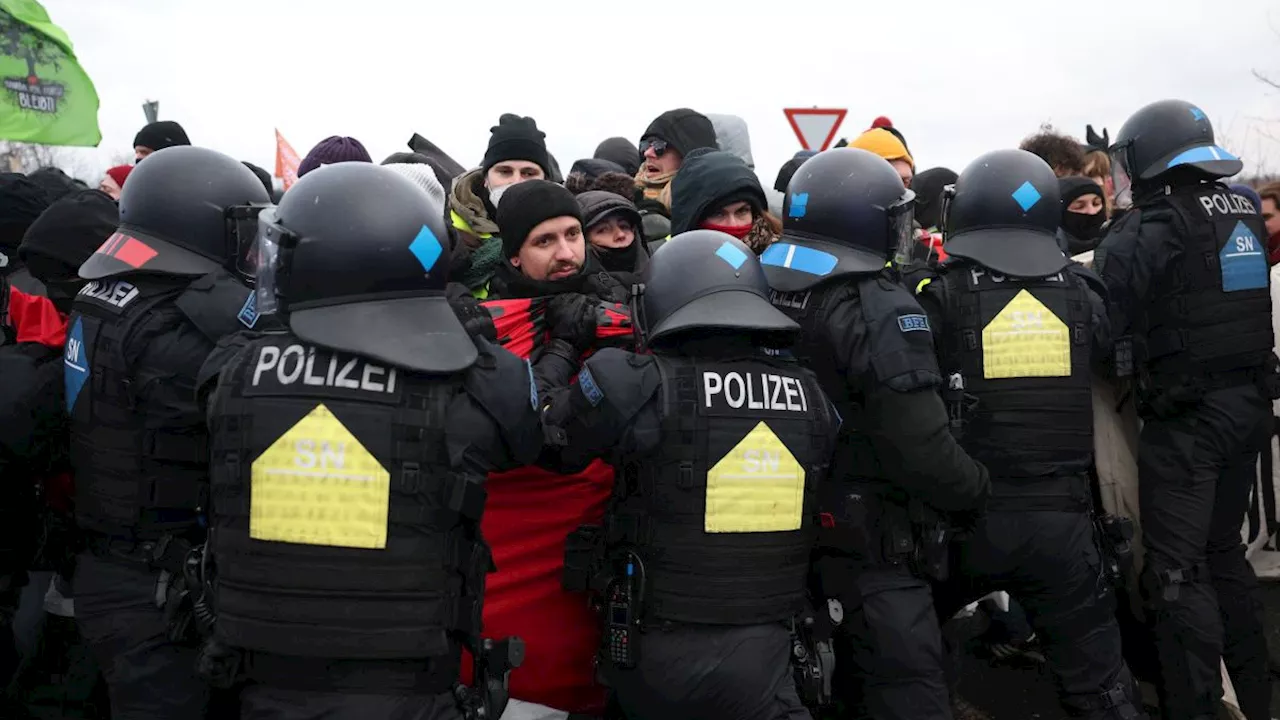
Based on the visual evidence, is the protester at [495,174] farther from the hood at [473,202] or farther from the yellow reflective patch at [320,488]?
the yellow reflective patch at [320,488]

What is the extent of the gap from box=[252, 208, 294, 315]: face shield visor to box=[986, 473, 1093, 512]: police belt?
9.59 ft

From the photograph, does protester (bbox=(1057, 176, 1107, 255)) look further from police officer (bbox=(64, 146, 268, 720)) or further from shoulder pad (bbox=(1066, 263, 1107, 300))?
police officer (bbox=(64, 146, 268, 720))

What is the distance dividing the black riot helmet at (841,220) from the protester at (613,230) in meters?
0.70

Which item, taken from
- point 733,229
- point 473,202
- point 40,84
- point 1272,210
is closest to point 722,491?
point 733,229

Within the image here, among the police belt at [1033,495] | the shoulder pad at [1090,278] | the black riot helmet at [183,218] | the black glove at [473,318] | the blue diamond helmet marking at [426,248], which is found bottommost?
the police belt at [1033,495]

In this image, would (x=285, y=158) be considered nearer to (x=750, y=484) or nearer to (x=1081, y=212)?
(x=1081, y=212)

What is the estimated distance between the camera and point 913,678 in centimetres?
331

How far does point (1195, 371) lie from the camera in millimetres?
4633

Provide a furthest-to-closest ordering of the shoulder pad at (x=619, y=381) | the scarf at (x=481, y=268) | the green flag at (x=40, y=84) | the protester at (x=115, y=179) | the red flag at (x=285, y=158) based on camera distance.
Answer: the red flag at (x=285, y=158), the green flag at (x=40, y=84), the protester at (x=115, y=179), the scarf at (x=481, y=268), the shoulder pad at (x=619, y=381)

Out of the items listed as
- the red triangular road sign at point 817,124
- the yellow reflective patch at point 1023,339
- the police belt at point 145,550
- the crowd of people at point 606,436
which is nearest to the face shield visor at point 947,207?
the crowd of people at point 606,436

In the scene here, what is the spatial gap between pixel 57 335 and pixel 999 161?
12.8 feet

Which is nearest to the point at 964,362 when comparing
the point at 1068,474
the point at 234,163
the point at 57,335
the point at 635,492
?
the point at 1068,474

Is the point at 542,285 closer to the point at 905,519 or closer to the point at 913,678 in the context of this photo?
the point at 905,519

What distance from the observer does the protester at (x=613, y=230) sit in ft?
13.1
